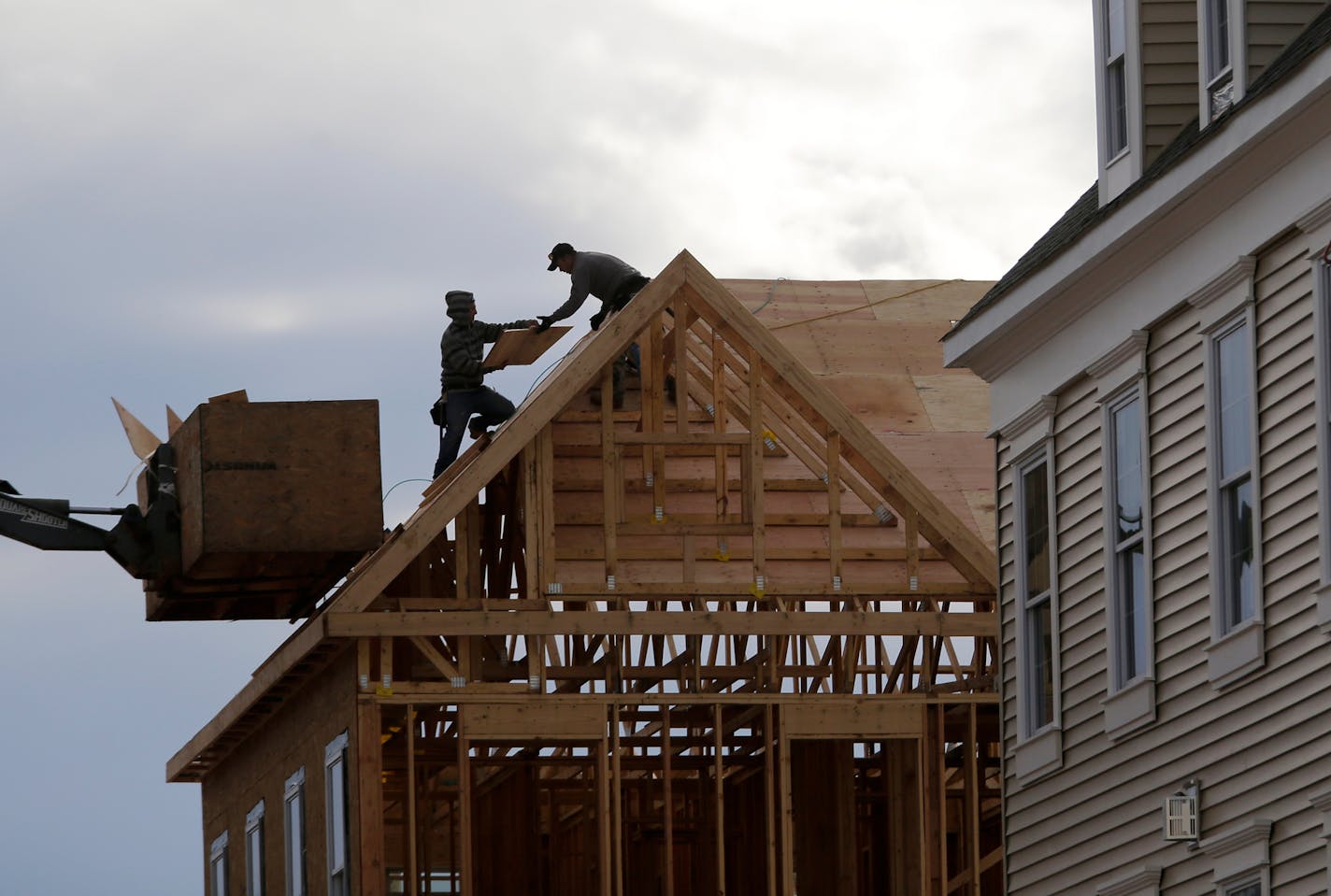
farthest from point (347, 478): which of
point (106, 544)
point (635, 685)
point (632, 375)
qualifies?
point (635, 685)

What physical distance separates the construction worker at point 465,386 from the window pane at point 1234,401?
Result: 35.9ft

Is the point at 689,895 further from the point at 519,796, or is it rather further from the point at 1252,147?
the point at 1252,147

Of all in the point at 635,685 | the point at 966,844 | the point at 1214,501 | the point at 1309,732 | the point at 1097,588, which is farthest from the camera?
the point at 635,685

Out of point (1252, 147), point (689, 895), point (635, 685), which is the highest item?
point (1252, 147)

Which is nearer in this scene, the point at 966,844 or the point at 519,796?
the point at 966,844

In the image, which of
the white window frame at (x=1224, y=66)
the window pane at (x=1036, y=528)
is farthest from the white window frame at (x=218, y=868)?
the white window frame at (x=1224, y=66)

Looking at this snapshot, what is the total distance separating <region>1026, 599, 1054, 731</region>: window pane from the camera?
70.7 ft

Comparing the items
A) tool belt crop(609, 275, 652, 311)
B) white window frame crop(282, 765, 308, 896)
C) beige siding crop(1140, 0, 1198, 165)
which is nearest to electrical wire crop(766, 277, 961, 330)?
tool belt crop(609, 275, 652, 311)

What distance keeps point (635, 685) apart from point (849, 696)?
5.99 meters

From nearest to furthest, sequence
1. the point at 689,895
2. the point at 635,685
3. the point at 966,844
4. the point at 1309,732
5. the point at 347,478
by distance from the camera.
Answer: the point at 1309,732 < the point at 347,478 < the point at 966,844 < the point at 635,685 < the point at 689,895

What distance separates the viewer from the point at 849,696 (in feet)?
87.4

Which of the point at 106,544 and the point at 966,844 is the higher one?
the point at 106,544

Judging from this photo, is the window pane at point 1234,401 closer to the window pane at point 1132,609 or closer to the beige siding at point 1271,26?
the window pane at point 1132,609

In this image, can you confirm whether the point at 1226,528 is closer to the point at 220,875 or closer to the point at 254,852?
the point at 254,852
